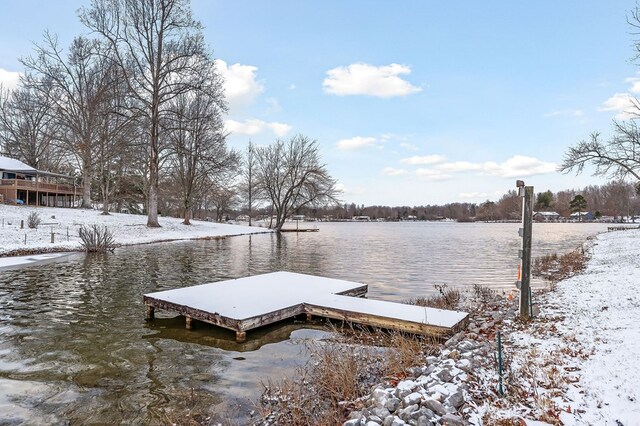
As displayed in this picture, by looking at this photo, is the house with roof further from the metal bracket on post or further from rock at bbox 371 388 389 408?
the metal bracket on post

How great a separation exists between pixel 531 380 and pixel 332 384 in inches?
89.3

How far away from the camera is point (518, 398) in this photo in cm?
404

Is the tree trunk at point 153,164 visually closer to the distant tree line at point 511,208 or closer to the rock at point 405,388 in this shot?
the rock at point 405,388

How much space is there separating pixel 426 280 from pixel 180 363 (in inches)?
399

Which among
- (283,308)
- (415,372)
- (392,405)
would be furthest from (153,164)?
(392,405)

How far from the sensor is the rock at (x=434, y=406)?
370 centimetres

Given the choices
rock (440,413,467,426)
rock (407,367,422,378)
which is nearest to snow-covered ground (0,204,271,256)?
rock (407,367,422,378)

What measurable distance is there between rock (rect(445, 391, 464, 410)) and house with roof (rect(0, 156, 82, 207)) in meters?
41.1

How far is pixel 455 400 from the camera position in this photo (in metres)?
3.92

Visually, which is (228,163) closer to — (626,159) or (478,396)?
(626,159)

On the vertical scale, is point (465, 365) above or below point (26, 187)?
below

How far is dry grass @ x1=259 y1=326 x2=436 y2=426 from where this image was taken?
4.30m

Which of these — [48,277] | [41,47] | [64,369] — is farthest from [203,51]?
[64,369]

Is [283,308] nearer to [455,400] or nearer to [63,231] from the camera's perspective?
[455,400]
